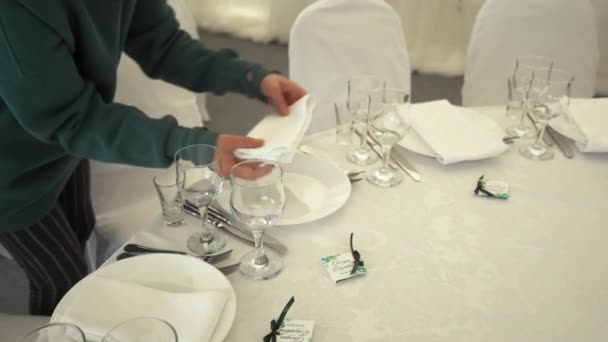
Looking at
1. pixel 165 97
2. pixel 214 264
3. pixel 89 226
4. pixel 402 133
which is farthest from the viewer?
pixel 165 97

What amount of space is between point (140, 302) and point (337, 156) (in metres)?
0.57

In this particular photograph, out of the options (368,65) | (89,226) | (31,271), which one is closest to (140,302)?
(31,271)

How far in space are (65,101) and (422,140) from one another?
0.73 meters

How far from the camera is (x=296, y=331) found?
2.53 feet

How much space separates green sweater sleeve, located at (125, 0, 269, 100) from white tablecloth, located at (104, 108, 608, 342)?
402mm

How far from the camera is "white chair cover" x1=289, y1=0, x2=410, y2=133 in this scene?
62.9 inches

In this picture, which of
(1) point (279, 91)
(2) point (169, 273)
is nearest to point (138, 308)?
(2) point (169, 273)

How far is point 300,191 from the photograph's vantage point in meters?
1.11

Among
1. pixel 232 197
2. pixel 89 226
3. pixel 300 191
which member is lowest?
pixel 89 226

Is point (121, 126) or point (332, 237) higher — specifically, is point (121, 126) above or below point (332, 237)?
above

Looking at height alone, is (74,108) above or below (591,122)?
above

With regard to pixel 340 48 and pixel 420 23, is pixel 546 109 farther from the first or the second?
pixel 420 23

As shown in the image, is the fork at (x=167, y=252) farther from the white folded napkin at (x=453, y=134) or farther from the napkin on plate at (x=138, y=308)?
the white folded napkin at (x=453, y=134)

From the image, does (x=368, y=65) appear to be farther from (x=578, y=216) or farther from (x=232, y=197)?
(x=232, y=197)
